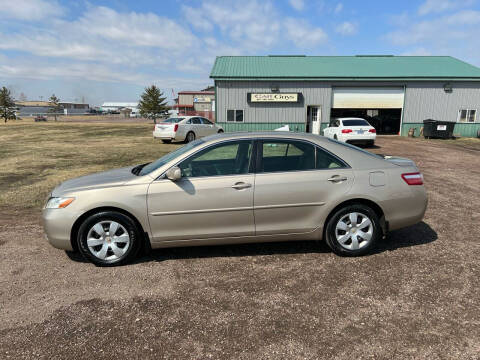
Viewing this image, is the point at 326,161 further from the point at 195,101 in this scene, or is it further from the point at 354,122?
the point at 195,101

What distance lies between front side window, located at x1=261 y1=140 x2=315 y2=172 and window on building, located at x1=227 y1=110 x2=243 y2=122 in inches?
768

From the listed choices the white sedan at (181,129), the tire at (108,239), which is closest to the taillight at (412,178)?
the tire at (108,239)

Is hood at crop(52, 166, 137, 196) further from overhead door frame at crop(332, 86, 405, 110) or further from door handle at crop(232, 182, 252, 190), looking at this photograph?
overhead door frame at crop(332, 86, 405, 110)

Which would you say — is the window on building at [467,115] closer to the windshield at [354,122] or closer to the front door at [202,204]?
the windshield at [354,122]

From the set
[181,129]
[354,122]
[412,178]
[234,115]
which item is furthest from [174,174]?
[234,115]

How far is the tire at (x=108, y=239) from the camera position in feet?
12.7

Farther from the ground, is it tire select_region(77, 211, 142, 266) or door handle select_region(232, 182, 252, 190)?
door handle select_region(232, 182, 252, 190)

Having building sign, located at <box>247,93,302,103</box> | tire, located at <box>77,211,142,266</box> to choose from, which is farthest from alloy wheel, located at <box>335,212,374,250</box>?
building sign, located at <box>247,93,302,103</box>

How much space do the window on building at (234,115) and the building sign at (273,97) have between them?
1.14 metres

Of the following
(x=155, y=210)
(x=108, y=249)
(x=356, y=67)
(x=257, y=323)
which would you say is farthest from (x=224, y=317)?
(x=356, y=67)

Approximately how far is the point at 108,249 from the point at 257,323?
6.76ft

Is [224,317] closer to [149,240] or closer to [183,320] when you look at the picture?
[183,320]

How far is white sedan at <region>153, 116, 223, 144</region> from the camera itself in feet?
56.2

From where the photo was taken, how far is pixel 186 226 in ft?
12.9
